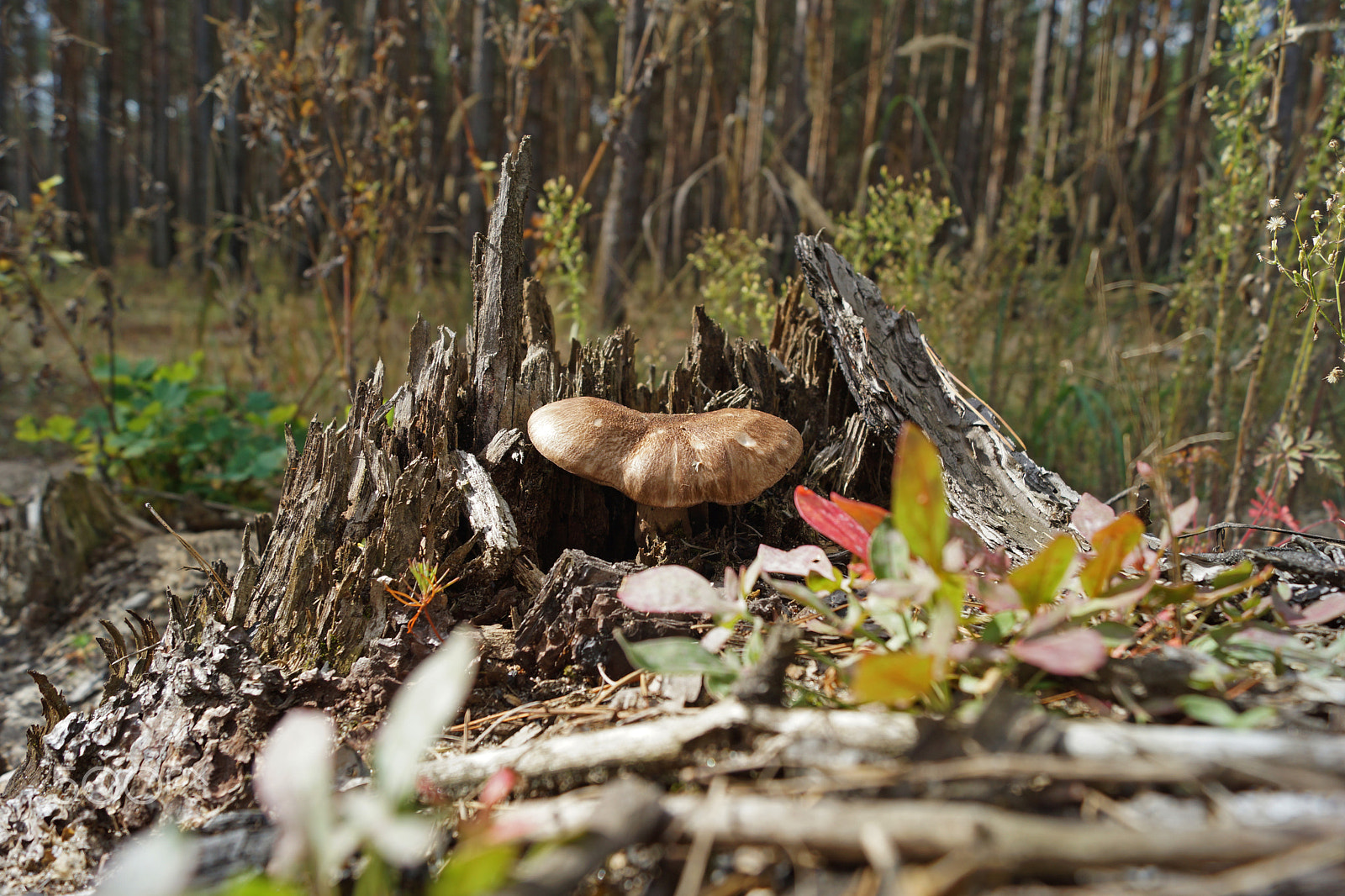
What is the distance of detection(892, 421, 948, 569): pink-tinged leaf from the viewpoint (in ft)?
2.87

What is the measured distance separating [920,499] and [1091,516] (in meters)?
0.48

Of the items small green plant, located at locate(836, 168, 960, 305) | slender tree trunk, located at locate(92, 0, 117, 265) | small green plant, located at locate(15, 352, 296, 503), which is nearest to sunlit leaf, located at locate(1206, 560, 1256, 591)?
small green plant, located at locate(836, 168, 960, 305)

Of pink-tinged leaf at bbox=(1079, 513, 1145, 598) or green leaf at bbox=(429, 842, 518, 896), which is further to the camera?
pink-tinged leaf at bbox=(1079, 513, 1145, 598)

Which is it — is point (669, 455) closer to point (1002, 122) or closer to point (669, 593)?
point (669, 593)

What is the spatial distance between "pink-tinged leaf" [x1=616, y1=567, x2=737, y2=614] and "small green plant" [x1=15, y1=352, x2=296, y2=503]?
10.1 feet

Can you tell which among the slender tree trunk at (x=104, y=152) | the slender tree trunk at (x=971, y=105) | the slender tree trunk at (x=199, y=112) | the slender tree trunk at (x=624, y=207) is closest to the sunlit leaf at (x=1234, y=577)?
the slender tree trunk at (x=624, y=207)

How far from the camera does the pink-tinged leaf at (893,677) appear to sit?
77cm

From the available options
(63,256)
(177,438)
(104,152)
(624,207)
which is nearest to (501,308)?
(177,438)

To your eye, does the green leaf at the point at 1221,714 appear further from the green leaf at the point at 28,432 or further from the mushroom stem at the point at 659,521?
the green leaf at the point at 28,432

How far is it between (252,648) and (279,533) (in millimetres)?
304

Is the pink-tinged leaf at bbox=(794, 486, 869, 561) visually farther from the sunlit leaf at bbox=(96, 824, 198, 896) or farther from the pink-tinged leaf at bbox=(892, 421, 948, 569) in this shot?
the sunlit leaf at bbox=(96, 824, 198, 896)

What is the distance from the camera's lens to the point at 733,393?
1.97 meters

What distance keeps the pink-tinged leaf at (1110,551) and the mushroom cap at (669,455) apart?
0.65 metres

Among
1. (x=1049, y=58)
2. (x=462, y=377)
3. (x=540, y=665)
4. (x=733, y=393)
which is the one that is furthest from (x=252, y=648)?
(x=1049, y=58)
